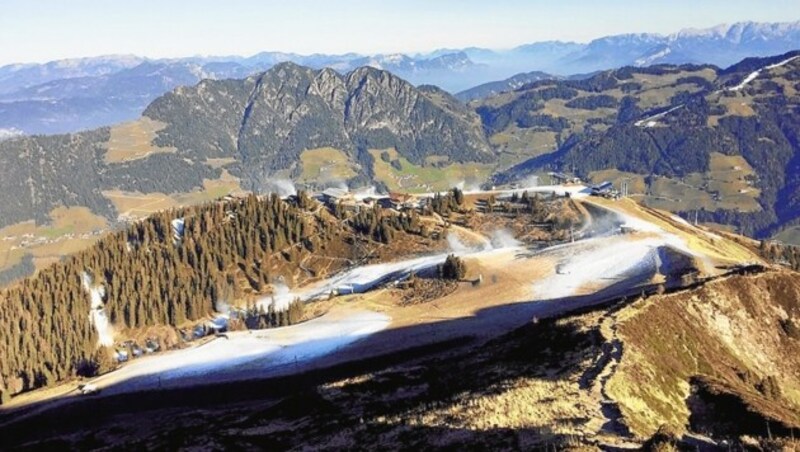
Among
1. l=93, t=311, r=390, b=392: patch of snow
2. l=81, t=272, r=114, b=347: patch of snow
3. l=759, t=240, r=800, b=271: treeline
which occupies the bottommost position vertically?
l=759, t=240, r=800, b=271: treeline

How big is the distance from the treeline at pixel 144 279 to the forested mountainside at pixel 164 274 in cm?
21

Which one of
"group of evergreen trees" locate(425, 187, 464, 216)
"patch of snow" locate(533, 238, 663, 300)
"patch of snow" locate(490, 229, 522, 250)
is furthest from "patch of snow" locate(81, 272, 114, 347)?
"patch of snow" locate(533, 238, 663, 300)

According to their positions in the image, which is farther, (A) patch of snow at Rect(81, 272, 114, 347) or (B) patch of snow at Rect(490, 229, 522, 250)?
(B) patch of snow at Rect(490, 229, 522, 250)

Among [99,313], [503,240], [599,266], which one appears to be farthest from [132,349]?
[599,266]

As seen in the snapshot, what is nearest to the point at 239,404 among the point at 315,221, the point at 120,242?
the point at 315,221

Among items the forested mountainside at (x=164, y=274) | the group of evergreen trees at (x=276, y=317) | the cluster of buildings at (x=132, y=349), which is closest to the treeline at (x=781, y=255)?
the forested mountainside at (x=164, y=274)

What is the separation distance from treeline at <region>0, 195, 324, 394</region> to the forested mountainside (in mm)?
207

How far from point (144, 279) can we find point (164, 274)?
14.6ft

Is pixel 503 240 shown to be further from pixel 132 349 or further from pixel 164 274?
pixel 132 349

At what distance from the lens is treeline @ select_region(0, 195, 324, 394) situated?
4208 inches

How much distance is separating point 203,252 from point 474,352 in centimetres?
8662

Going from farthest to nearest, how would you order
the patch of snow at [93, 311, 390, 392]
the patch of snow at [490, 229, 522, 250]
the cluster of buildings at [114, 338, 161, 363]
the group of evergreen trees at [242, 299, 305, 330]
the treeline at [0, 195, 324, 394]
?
the patch of snow at [490, 229, 522, 250] < the treeline at [0, 195, 324, 394] < the cluster of buildings at [114, 338, 161, 363] < the group of evergreen trees at [242, 299, 305, 330] < the patch of snow at [93, 311, 390, 392]

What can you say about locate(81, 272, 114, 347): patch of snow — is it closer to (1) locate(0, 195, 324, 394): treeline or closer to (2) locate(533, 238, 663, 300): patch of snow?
(1) locate(0, 195, 324, 394): treeline

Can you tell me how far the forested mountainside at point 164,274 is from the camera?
108125mm
